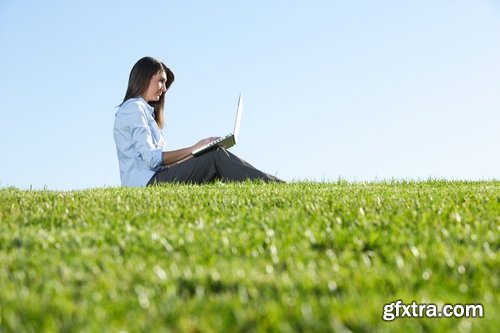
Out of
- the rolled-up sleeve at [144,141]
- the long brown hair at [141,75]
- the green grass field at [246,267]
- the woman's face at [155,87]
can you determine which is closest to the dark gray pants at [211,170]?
the rolled-up sleeve at [144,141]

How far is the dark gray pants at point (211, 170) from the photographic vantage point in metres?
9.48

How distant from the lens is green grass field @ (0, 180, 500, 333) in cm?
257

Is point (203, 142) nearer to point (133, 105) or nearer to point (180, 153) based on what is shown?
point (180, 153)

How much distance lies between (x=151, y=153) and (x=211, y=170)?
907mm

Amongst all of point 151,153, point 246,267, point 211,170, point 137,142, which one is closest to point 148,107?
point 137,142

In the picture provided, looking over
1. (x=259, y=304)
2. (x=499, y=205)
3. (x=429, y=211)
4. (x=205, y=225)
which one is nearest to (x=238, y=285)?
(x=259, y=304)

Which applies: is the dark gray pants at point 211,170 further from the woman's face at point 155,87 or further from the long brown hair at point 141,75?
the long brown hair at point 141,75

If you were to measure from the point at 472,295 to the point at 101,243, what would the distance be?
2275mm

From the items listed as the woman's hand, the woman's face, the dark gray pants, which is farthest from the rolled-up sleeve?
the woman's face

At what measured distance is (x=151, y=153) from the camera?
938cm

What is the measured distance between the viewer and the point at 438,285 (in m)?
3.14

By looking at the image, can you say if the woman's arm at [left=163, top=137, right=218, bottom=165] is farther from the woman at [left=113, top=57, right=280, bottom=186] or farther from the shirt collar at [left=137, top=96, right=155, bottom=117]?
the shirt collar at [left=137, top=96, right=155, bottom=117]

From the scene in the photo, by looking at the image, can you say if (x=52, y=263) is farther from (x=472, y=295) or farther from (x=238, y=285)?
(x=472, y=295)

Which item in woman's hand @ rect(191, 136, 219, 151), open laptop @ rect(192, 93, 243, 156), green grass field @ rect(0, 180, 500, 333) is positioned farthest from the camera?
woman's hand @ rect(191, 136, 219, 151)
